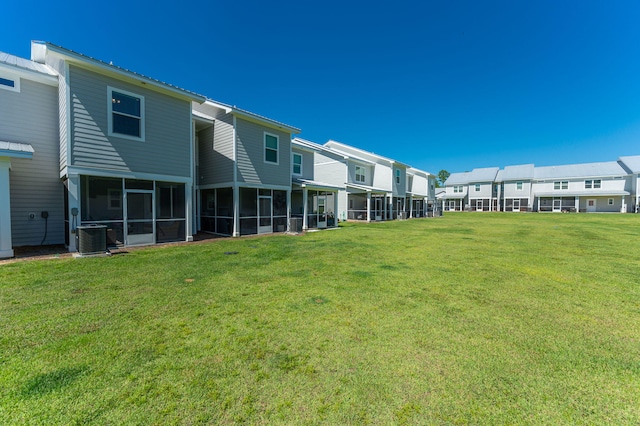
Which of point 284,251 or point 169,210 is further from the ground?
point 169,210

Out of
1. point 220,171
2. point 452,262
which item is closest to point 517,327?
point 452,262

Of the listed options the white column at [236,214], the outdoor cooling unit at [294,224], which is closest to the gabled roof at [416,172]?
the outdoor cooling unit at [294,224]

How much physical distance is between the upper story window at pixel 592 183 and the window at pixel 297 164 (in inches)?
1971

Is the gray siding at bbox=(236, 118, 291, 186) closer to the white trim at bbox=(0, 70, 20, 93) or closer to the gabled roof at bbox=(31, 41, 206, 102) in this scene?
the gabled roof at bbox=(31, 41, 206, 102)

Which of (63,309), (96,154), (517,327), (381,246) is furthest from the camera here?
(381,246)

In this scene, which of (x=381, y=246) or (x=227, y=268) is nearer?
(x=227, y=268)

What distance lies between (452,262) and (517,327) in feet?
13.8

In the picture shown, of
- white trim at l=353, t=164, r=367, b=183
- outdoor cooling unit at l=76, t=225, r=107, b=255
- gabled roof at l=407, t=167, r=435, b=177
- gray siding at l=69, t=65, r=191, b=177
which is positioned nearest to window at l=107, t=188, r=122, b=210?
gray siding at l=69, t=65, r=191, b=177

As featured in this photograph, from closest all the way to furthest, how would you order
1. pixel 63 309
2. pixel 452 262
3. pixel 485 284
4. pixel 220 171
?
1. pixel 63 309
2. pixel 485 284
3. pixel 452 262
4. pixel 220 171

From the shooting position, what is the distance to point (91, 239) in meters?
7.89

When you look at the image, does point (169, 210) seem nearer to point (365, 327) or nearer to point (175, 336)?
point (175, 336)

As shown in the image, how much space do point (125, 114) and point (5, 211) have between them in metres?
4.41

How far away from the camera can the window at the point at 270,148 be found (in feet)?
46.7

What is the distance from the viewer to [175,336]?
3443mm
